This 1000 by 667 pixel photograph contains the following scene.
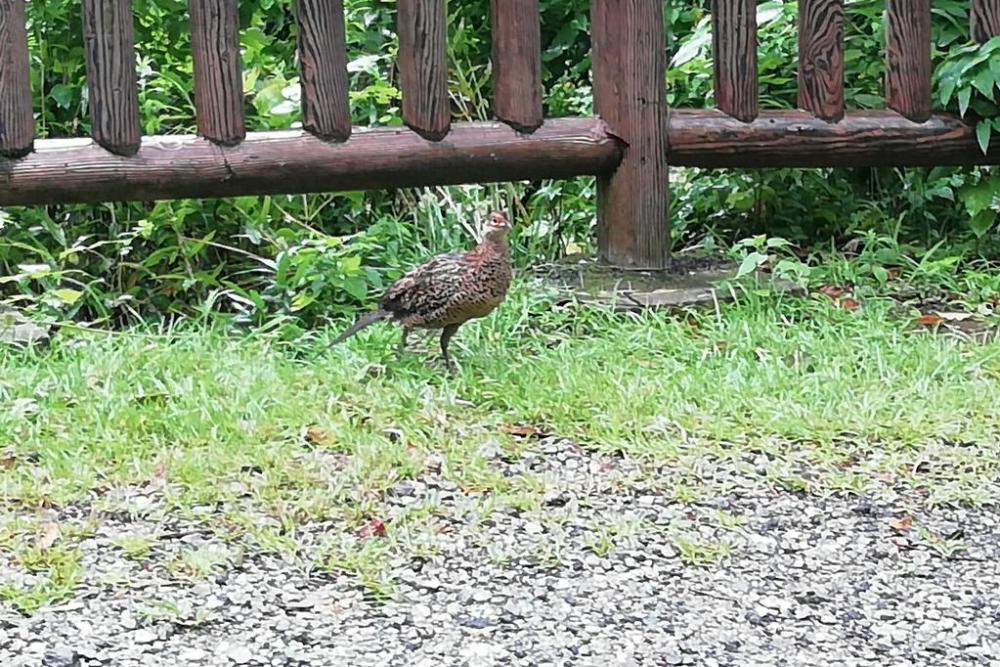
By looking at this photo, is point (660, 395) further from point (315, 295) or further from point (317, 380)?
point (315, 295)

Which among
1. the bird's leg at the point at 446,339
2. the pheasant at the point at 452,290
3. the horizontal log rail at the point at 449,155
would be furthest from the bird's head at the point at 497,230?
the horizontal log rail at the point at 449,155

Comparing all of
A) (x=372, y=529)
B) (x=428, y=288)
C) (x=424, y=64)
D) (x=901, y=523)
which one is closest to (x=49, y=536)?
(x=372, y=529)

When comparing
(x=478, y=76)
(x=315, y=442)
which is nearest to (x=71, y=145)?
(x=315, y=442)

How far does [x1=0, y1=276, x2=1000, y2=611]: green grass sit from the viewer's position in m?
Answer: 3.61

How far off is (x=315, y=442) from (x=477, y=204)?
7.76 ft

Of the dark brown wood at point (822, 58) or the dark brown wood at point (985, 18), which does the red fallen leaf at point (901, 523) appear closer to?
the dark brown wood at point (822, 58)

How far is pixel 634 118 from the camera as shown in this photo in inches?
218

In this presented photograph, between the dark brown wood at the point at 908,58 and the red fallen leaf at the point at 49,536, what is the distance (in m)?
3.67

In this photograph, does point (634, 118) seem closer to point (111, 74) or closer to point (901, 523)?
point (111, 74)

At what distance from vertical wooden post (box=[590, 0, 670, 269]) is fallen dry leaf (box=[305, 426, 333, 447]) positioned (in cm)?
188

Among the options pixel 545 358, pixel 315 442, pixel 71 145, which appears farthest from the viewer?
pixel 71 145

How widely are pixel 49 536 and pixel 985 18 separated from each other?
13.1 ft

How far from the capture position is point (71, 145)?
5055 mm

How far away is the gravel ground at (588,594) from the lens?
2908 millimetres
